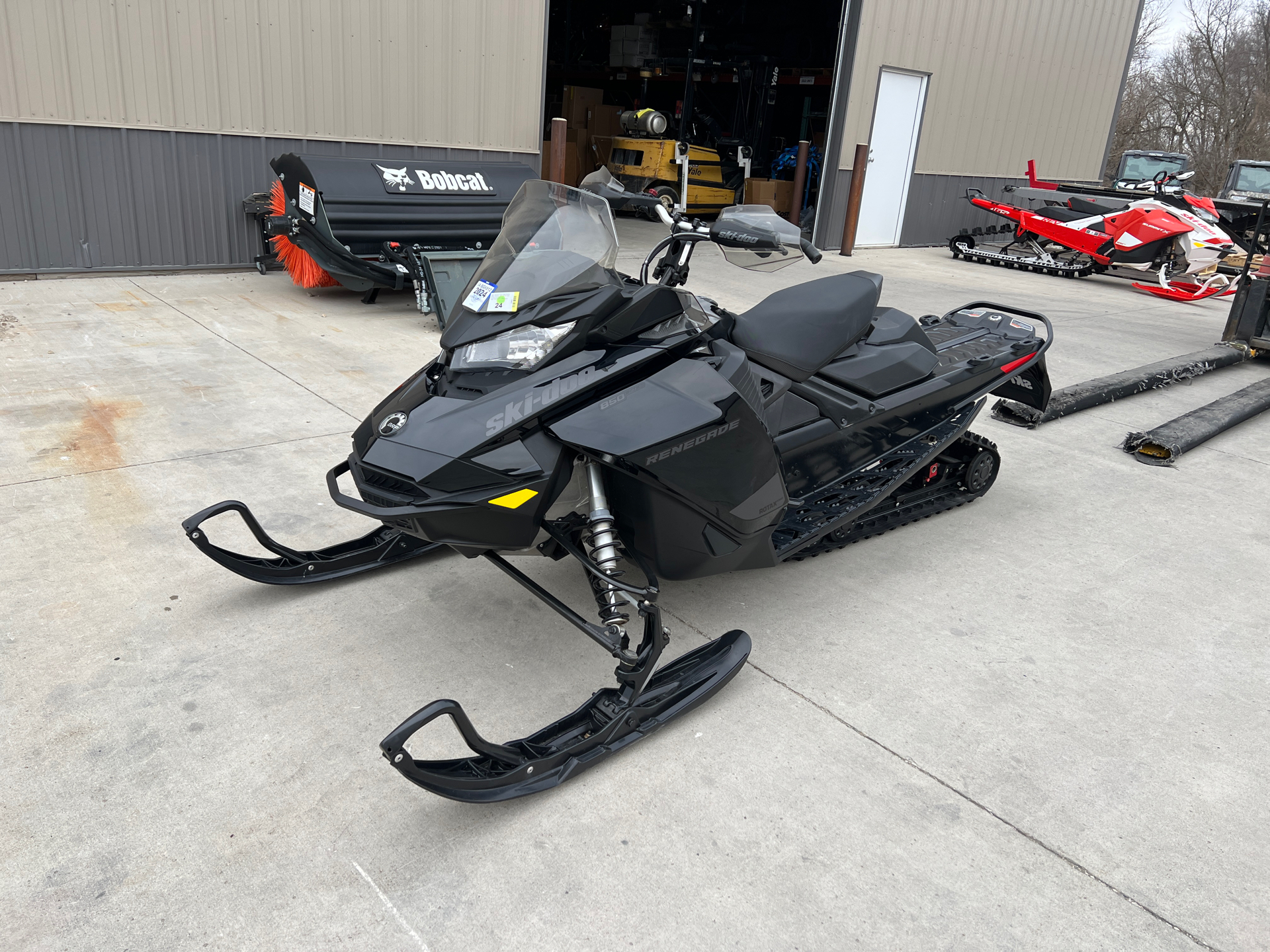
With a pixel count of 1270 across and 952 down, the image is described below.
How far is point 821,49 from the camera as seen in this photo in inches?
624

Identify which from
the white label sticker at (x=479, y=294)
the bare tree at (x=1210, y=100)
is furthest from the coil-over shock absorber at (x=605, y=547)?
the bare tree at (x=1210, y=100)

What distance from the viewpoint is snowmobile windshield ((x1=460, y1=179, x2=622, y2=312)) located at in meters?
2.30

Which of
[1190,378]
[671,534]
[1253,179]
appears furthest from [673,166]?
[671,534]

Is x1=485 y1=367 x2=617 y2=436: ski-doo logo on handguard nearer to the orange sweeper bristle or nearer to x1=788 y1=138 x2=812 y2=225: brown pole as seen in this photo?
the orange sweeper bristle

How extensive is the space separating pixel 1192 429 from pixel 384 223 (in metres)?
5.43

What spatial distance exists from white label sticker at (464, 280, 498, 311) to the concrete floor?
1.00 metres

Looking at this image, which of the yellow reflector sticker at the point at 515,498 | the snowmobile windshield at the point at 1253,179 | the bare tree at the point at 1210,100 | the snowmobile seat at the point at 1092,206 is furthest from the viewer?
the bare tree at the point at 1210,100

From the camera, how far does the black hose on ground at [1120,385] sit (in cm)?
518

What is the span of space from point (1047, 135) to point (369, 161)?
12494 millimetres

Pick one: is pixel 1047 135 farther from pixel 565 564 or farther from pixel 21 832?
pixel 21 832

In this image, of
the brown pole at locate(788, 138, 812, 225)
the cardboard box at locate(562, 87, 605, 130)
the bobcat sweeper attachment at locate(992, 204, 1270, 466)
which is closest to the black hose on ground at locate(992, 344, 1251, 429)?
the bobcat sweeper attachment at locate(992, 204, 1270, 466)

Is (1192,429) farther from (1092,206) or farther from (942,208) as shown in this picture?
(942,208)

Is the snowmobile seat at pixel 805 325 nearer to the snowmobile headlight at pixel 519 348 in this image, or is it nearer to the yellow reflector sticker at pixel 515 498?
the snowmobile headlight at pixel 519 348

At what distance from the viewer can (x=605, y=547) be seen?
7.41 feet
